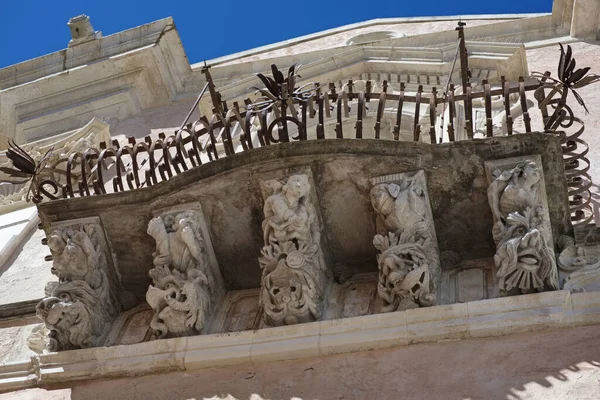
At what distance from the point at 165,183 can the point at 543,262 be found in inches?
92.1

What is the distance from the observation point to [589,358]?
708 centimetres

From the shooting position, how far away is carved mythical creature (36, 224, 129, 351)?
8.11m

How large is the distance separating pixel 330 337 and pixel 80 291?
63.8 inches

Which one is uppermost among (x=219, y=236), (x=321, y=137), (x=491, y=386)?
(x=321, y=137)

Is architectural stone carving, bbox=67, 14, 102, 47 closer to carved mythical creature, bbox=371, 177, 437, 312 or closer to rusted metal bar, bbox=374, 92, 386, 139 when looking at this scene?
rusted metal bar, bbox=374, 92, 386, 139

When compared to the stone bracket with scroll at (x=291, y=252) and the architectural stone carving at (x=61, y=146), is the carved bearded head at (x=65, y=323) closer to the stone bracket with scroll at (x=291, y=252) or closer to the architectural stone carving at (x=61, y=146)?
the stone bracket with scroll at (x=291, y=252)

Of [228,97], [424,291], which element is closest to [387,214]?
[424,291]

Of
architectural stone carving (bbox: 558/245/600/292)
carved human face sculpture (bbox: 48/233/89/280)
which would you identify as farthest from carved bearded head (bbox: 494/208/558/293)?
carved human face sculpture (bbox: 48/233/89/280)

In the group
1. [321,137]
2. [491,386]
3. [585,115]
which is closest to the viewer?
[491,386]

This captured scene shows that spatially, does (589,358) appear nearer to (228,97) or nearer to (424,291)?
(424,291)

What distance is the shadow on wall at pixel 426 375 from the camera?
23.0 feet

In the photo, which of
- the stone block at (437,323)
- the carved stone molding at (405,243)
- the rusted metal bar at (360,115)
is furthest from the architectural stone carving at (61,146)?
the stone block at (437,323)

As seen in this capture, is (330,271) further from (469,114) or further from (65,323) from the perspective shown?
(65,323)

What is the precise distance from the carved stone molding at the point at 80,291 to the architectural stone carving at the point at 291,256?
107 centimetres
